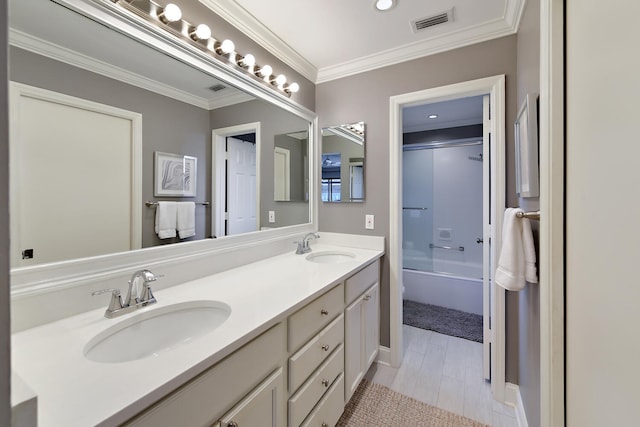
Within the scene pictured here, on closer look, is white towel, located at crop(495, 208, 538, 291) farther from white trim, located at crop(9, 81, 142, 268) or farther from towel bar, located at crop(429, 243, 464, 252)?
towel bar, located at crop(429, 243, 464, 252)

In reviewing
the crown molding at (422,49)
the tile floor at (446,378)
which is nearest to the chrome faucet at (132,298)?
the tile floor at (446,378)

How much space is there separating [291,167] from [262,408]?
1669mm

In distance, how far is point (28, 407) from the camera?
0.39m

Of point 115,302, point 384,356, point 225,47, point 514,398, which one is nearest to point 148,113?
point 225,47

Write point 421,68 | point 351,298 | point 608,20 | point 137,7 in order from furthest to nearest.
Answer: point 421,68 → point 351,298 → point 137,7 → point 608,20

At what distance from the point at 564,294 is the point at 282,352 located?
3.24 feet

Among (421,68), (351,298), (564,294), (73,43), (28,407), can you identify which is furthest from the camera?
(421,68)

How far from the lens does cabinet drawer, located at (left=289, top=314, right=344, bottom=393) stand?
1.07 metres

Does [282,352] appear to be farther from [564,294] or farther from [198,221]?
[564,294]

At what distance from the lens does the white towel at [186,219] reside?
135 centimetres

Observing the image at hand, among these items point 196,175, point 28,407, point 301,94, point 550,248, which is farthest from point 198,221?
point 550,248

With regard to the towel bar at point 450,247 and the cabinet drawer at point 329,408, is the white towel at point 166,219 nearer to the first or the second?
the cabinet drawer at point 329,408

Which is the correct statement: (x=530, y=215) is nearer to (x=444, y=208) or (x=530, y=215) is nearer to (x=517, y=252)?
(x=517, y=252)

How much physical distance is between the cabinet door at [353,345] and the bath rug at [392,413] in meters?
0.14
